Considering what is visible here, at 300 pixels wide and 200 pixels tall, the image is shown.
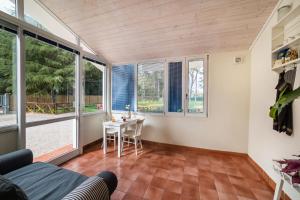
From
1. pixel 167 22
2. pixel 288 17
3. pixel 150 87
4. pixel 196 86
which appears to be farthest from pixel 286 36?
A: pixel 150 87

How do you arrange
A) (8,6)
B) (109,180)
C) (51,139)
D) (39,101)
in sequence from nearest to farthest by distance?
(109,180)
(8,6)
(39,101)
(51,139)

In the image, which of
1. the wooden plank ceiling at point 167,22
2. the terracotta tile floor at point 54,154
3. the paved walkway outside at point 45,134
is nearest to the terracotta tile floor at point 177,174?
the terracotta tile floor at point 54,154

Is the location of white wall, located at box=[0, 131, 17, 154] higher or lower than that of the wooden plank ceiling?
lower

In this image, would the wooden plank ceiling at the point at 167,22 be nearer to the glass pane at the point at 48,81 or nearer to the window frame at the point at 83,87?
the window frame at the point at 83,87

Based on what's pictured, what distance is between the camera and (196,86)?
336 cm

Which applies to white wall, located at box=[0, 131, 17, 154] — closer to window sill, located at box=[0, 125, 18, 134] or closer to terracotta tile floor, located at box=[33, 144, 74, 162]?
window sill, located at box=[0, 125, 18, 134]

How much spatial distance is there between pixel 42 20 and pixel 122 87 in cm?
221

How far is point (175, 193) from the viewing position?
188cm

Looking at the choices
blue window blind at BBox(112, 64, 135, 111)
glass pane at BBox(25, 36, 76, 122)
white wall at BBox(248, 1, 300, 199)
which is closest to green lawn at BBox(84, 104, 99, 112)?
glass pane at BBox(25, 36, 76, 122)

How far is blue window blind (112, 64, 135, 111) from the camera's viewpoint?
402 centimetres

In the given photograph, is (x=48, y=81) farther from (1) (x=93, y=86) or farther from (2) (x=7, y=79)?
(1) (x=93, y=86)

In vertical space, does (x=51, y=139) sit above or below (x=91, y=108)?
below

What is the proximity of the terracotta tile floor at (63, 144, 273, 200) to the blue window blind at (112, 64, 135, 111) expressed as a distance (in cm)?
135

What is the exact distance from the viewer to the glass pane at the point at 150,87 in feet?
12.2
